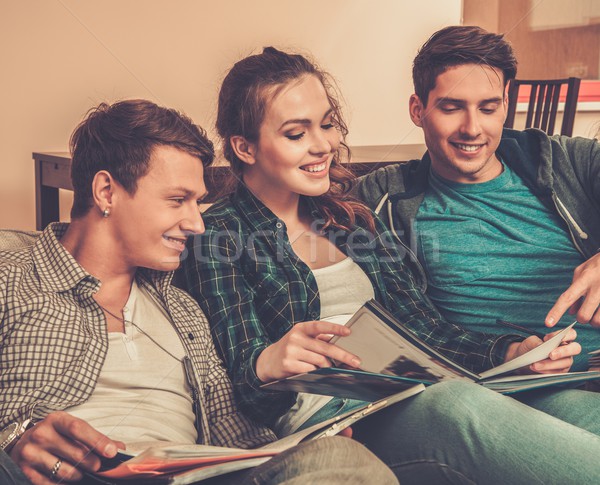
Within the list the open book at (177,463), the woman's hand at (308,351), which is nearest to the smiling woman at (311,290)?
the woman's hand at (308,351)

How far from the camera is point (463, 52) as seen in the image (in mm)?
1650

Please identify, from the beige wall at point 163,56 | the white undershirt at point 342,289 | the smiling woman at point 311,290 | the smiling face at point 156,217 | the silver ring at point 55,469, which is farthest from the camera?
the beige wall at point 163,56

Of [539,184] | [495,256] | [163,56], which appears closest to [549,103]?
[163,56]

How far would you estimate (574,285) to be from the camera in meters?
1.30

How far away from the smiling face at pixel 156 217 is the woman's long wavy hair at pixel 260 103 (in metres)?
0.26

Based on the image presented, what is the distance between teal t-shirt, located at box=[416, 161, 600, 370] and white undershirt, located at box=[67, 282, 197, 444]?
0.62 metres

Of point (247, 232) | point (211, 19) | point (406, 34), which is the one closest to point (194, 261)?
point (247, 232)

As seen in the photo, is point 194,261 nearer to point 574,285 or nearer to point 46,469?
point 46,469

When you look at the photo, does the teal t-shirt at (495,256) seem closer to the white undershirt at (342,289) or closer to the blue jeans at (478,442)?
the white undershirt at (342,289)

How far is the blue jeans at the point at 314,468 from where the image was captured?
827 millimetres

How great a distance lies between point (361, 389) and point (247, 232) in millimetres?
504

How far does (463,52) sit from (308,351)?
35.2 inches

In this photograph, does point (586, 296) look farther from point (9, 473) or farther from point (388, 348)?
point (9, 473)

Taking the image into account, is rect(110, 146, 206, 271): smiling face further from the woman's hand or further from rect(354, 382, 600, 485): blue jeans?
rect(354, 382, 600, 485): blue jeans
